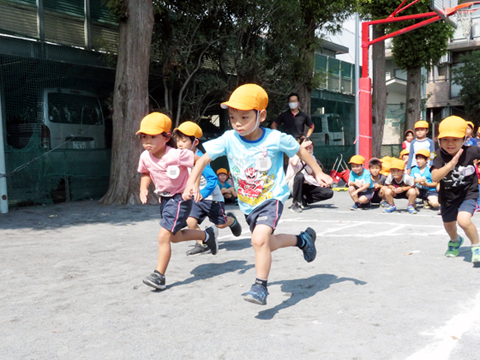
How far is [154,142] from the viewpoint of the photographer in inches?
190

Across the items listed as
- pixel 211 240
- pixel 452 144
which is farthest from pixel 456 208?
pixel 211 240

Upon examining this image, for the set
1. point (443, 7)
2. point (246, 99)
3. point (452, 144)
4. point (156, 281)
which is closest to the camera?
Result: point (246, 99)

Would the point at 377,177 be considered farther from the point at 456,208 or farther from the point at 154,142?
the point at 154,142

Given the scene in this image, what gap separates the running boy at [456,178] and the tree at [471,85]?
3051 centimetres

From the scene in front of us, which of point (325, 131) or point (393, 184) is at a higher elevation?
point (325, 131)

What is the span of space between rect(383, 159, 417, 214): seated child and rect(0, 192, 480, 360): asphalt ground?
2.91 meters

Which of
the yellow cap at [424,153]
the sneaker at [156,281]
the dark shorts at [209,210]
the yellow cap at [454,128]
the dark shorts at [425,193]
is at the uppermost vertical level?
the yellow cap at [454,128]

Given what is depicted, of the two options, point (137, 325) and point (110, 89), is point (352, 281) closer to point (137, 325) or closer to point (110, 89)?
point (137, 325)

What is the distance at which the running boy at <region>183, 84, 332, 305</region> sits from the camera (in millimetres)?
4043

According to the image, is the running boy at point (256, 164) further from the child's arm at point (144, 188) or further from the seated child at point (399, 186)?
the seated child at point (399, 186)

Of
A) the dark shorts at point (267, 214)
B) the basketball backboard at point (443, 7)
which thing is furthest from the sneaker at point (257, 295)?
the basketball backboard at point (443, 7)

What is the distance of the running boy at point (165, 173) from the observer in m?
4.74

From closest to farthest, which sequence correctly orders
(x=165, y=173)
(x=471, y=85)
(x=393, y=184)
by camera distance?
(x=165, y=173), (x=393, y=184), (x=471, y=85)

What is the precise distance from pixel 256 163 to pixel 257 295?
999 millimetres
